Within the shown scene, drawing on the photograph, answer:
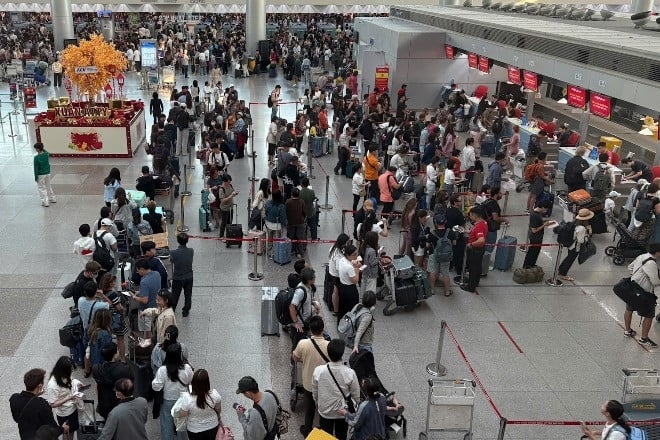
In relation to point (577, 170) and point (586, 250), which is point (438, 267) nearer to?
point (586, 250)

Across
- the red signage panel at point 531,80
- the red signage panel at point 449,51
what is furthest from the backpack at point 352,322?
the red signage panel at point 449,51

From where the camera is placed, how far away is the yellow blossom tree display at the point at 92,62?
17500 millimetres

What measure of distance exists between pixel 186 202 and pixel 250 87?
16.5 meters

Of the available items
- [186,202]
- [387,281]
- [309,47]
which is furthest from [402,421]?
[309,47]

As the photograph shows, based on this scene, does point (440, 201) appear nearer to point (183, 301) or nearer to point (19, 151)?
point (183, 301)

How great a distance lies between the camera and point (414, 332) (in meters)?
8.92

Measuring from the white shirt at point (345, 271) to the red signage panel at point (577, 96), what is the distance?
346 inches

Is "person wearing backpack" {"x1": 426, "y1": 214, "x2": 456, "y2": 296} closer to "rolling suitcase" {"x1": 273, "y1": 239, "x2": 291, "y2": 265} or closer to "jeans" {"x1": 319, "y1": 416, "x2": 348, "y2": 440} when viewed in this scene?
"rolling suitcase" {"x1": 273, "y1": 239, "x2": 291, "y2": 265}

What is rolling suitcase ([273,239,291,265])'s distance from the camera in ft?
35.3

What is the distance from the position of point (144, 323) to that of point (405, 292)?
376 cm

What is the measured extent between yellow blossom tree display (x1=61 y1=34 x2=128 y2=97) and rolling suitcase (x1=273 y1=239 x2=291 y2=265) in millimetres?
9821

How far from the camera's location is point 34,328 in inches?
339

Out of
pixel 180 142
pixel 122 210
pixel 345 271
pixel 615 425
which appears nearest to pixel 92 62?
pixel 180 142

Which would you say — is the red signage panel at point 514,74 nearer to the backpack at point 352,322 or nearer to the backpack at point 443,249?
the backpack at point 443,249
